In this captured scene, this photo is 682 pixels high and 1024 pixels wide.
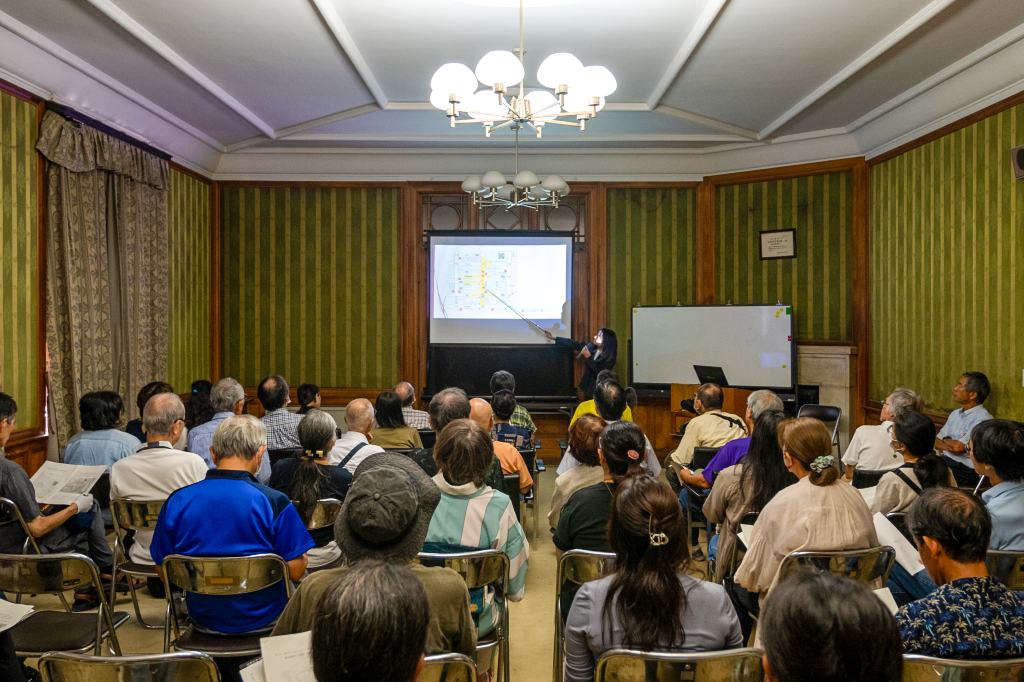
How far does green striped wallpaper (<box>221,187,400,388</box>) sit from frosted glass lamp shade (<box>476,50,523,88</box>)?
14.3 ft

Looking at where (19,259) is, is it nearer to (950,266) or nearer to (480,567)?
(480,567)

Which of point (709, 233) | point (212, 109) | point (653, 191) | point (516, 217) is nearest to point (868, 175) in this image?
point (709, 233)

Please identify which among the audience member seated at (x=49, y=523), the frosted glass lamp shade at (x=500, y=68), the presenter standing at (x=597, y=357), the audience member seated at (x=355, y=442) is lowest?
the audience member seated at (x=49, y=523)

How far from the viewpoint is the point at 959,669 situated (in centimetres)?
135

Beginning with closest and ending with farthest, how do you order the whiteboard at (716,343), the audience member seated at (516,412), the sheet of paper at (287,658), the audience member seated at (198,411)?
the sheet of paper at (287,658)
the audience member seated at (198,411)
the audience member seated at (516,412)
the whiteboard at (716,343)

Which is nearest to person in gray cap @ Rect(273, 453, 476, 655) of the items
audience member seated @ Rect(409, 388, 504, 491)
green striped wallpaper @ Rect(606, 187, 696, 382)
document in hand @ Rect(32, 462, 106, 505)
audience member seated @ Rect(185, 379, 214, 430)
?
audience member seated @ Rect(409, 388, 504, 491)

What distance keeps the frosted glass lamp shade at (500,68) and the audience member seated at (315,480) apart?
181cm

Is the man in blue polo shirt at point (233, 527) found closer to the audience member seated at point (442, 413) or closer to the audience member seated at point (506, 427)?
the audience member seated at point (442, 413)

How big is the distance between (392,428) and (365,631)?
9.73ft

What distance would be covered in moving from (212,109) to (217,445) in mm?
4723

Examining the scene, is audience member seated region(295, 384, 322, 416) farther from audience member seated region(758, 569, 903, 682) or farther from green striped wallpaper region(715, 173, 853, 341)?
green striped wallpaper region(715, 173, 853, 341)

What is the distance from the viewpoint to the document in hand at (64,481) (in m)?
2.89

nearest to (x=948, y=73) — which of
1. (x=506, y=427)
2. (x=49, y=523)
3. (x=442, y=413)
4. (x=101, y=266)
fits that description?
(x=506, y=427)

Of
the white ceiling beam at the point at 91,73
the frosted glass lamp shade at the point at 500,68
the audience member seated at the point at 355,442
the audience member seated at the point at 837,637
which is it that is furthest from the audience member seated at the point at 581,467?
the white ceiling beam at the point at 91,73
